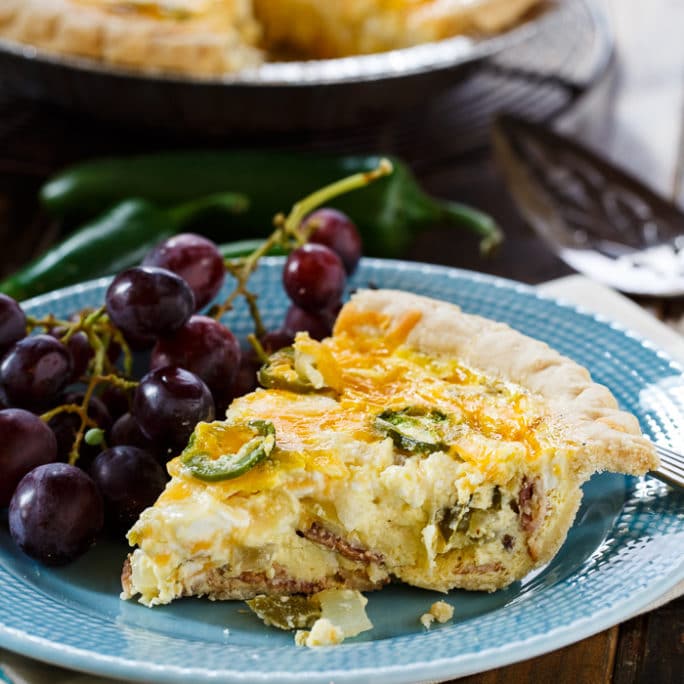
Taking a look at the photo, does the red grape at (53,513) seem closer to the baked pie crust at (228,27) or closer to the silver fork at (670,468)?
the silver fork at (670,468)

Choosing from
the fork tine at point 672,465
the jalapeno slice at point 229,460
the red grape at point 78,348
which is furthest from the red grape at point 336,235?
the fork tine at point 672,465

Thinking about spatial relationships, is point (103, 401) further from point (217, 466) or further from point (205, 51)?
point (205, 51)

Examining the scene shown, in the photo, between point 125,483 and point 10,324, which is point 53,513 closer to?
point 125,483

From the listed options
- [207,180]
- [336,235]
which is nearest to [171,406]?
[336,235]

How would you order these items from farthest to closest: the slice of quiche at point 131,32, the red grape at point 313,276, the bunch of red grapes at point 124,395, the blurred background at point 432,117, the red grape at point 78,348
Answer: the slice of quiche at point 131,32 < the blurred background at point 432,117 < the red grape at point 313,276 < the red grape at point 78,348 < the bunch of red grapes at point 124,395

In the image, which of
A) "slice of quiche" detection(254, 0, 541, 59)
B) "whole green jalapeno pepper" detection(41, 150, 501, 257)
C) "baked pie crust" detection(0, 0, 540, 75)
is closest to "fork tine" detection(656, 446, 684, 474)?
"whole green jalapeno pepper" detection(41, 150, 501, 257)

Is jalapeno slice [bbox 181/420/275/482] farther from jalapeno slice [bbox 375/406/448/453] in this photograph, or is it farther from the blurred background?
the blurred background
